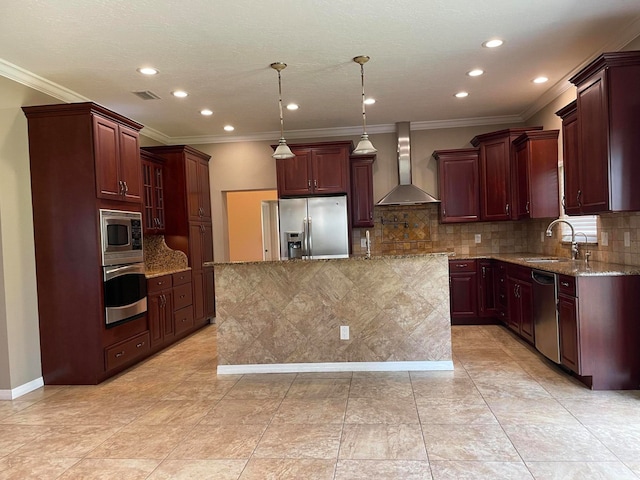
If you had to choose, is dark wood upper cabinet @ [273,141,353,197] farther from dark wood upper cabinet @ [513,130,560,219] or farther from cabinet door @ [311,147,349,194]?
dark wood upper cabinet @ [513,130,560,219]

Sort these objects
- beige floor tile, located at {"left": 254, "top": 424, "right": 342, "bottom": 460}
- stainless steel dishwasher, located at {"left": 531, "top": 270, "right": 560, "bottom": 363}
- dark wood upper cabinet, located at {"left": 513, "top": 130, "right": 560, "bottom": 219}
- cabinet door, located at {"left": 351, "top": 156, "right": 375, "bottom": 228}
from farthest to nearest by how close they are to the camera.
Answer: cabinet door, located at {"left": 351, "top": 156, "right": 375, "bottom": 228}
dark wood upper cabinet, located at {"left": 513, "top": 130, "right": 560, "bottom": 219}
stainless steel dishwasher, located at {"left": 531, "top": 270, "right": 560, "bottom": 363}
beige floor tile, located at {"left": 254, "top": 424, "right": 342, "bottom": 460}

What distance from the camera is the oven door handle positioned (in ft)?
13.4

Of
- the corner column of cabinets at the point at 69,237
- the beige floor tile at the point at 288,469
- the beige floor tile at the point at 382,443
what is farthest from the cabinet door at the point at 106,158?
the beige floor tile at the point at 382,443

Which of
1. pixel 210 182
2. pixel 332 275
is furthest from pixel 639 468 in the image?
pixel 210 182

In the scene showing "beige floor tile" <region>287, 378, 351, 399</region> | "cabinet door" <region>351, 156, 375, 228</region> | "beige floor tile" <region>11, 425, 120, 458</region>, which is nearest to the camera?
"beige floor tile" <region>11, 425, 120, 458</region>

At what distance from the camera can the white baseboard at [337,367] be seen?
411cm

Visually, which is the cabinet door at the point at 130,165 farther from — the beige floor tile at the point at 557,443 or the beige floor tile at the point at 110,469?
the beige floor tile at the point at 557,443

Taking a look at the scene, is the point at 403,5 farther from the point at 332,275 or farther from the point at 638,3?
the point at 332,275

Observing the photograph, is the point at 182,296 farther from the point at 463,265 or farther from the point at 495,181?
the point at 495,181

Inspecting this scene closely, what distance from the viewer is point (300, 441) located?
109 inches

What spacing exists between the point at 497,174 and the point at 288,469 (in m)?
4.84

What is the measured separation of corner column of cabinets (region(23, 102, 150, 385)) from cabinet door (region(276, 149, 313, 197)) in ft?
8.66

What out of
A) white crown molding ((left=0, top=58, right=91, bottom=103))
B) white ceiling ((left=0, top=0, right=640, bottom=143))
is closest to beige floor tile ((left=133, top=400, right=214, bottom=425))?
white ceiling ((left=0, top=0, right=640, bottom=143))

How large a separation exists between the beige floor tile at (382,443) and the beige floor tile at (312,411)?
0.68 feet
